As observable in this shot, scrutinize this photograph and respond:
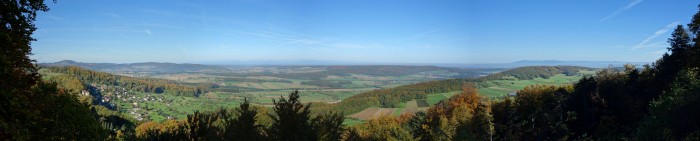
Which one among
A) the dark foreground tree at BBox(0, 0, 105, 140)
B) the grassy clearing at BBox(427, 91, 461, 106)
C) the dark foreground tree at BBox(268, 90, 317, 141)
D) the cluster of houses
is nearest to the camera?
the dark foreground tree at BBox(0, 0, 105, 140)

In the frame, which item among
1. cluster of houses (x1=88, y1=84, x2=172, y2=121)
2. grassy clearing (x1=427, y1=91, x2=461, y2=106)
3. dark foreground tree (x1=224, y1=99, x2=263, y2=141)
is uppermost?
dark foreground tree (x1=224, y1=99, x2=263, y2=141)

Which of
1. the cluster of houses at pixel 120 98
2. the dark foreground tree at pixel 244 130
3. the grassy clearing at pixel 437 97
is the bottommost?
the cluster of houses at pixel 120 98

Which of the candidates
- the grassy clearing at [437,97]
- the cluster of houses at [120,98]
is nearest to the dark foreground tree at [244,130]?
the grassy clearing at [437,97]

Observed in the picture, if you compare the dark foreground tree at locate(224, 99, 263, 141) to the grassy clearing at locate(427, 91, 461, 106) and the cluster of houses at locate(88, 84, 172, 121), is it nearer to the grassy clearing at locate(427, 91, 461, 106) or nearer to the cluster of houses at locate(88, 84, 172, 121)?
the grassy clearing at locate(427, 91, 461, 106)

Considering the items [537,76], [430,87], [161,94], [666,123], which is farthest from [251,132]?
[161,94]

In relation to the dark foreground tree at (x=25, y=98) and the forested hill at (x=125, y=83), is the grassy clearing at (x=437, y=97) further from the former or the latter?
the forested hill at (x=125, y=83)

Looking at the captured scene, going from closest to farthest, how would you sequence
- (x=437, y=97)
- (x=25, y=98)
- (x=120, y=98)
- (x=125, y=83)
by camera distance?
(x=25, y=98) → (x=437, y=97) → (x=120, y=98) → (x=125, y=83)

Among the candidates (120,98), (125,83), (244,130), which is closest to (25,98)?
(244,130)


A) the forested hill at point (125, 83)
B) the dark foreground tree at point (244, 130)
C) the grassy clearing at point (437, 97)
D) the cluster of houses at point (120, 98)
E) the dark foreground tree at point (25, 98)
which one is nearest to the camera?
the dark foreground tree at point (25, 98)

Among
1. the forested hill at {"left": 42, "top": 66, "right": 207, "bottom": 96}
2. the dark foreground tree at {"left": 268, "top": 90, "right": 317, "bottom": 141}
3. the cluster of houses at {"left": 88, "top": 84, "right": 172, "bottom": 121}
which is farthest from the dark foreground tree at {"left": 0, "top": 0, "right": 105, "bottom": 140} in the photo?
the forested hill at {"left": 42, "top": 66, "right": 207, "bottom": 96}

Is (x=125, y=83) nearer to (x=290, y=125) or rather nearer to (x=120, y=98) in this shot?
(x=120, y=98)

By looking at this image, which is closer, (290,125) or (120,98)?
(290,125)

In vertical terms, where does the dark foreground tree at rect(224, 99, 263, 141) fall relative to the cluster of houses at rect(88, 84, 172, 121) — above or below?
above
